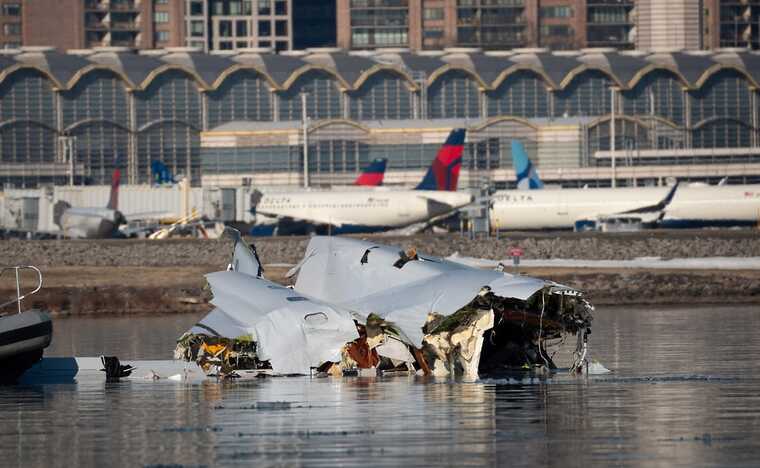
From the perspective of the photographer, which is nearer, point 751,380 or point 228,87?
point 751,380

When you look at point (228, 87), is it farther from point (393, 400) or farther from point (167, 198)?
point (393, 400)

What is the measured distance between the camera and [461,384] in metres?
32.2

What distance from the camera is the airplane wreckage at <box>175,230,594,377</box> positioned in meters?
32.2

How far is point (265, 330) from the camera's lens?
110 ft

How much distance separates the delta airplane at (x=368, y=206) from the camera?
386ft

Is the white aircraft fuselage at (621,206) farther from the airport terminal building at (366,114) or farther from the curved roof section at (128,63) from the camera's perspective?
the curved roof section at (128,63)

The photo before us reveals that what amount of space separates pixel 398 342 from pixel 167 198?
99.3 m

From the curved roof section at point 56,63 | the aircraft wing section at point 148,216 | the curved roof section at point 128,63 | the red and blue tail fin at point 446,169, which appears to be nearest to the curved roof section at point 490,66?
the curved roof section at point 128,63

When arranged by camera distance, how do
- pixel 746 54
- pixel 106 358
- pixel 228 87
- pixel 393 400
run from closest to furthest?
1. pixel 393 400
2. pixel 106 358
3. pixel 228 87
4. pixel 746 54

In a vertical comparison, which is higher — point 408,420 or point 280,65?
point 280,65

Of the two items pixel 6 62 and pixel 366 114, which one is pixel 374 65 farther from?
pixel 6 62

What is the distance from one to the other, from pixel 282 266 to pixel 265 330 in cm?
4976

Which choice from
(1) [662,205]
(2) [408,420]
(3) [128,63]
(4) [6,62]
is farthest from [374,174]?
(2) [408,420]

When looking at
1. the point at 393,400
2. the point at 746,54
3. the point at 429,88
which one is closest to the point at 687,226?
the point at 429,88
